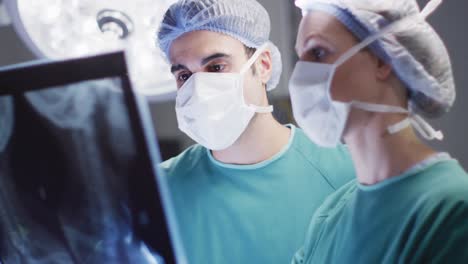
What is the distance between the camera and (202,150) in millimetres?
1585

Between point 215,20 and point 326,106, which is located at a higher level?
point 215,20

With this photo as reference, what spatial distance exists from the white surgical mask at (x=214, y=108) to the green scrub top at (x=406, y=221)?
415mm

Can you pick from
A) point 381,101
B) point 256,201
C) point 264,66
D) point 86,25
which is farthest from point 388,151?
point 86,25

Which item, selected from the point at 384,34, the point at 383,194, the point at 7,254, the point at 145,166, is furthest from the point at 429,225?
the point at 7,254

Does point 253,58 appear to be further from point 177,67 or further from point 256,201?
point 256,201

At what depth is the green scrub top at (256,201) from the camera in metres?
1.36

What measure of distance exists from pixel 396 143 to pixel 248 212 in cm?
58

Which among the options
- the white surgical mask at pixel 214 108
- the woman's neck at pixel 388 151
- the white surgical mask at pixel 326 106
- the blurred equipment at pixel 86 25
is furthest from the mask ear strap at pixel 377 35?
the blurred equipment at pixel 86 25

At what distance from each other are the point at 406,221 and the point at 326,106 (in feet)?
0.95

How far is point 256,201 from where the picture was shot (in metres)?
1.42

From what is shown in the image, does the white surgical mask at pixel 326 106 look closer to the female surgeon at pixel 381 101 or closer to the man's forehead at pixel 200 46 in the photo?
the female surgeon at pixel 381 101

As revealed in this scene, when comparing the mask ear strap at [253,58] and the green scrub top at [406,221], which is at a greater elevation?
the mask ear strap at [253,58]

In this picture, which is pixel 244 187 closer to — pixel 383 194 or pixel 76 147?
pixel 383 194

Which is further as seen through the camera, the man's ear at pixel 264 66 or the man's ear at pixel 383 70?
the man's ear at pixel 264 66
